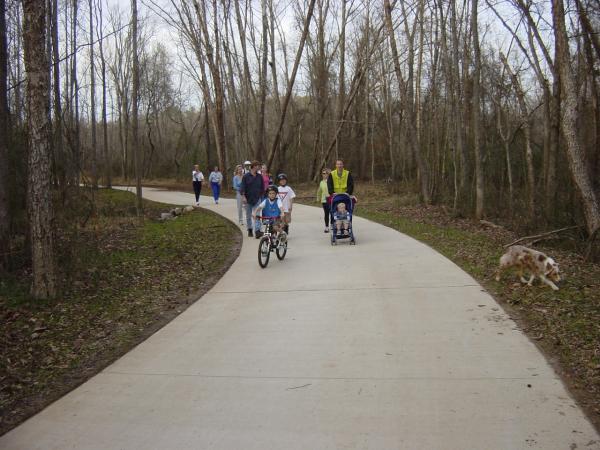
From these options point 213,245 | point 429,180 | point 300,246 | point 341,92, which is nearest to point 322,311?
point 300,246

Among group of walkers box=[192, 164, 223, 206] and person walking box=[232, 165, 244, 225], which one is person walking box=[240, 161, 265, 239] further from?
group of walkers box=[192, 164, 223, 206]

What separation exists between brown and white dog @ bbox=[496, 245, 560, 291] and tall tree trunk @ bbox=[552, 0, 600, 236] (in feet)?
12.2

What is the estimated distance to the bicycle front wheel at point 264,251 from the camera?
9716 mm

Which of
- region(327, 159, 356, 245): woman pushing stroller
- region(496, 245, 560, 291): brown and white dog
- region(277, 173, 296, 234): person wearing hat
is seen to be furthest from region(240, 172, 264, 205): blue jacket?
region(496, 245, 560, 291): brown and white dog

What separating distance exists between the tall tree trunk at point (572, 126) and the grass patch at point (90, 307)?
7.27m

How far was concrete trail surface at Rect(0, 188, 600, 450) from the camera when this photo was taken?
376 centimetres

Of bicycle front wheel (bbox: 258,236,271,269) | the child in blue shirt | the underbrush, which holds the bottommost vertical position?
the underbrush

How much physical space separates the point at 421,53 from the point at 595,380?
2274cm

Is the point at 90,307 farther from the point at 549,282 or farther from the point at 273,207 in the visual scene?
the point at 549,282

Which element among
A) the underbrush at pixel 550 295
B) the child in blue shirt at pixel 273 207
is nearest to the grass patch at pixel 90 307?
the child in blue shirt at pixel 273 207

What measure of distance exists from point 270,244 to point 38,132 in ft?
14.8

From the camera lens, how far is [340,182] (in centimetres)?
1209

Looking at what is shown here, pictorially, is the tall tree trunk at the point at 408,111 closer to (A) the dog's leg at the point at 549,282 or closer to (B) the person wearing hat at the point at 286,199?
(B) the person wearing hat at the point at 286,199

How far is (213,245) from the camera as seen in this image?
500 inches
